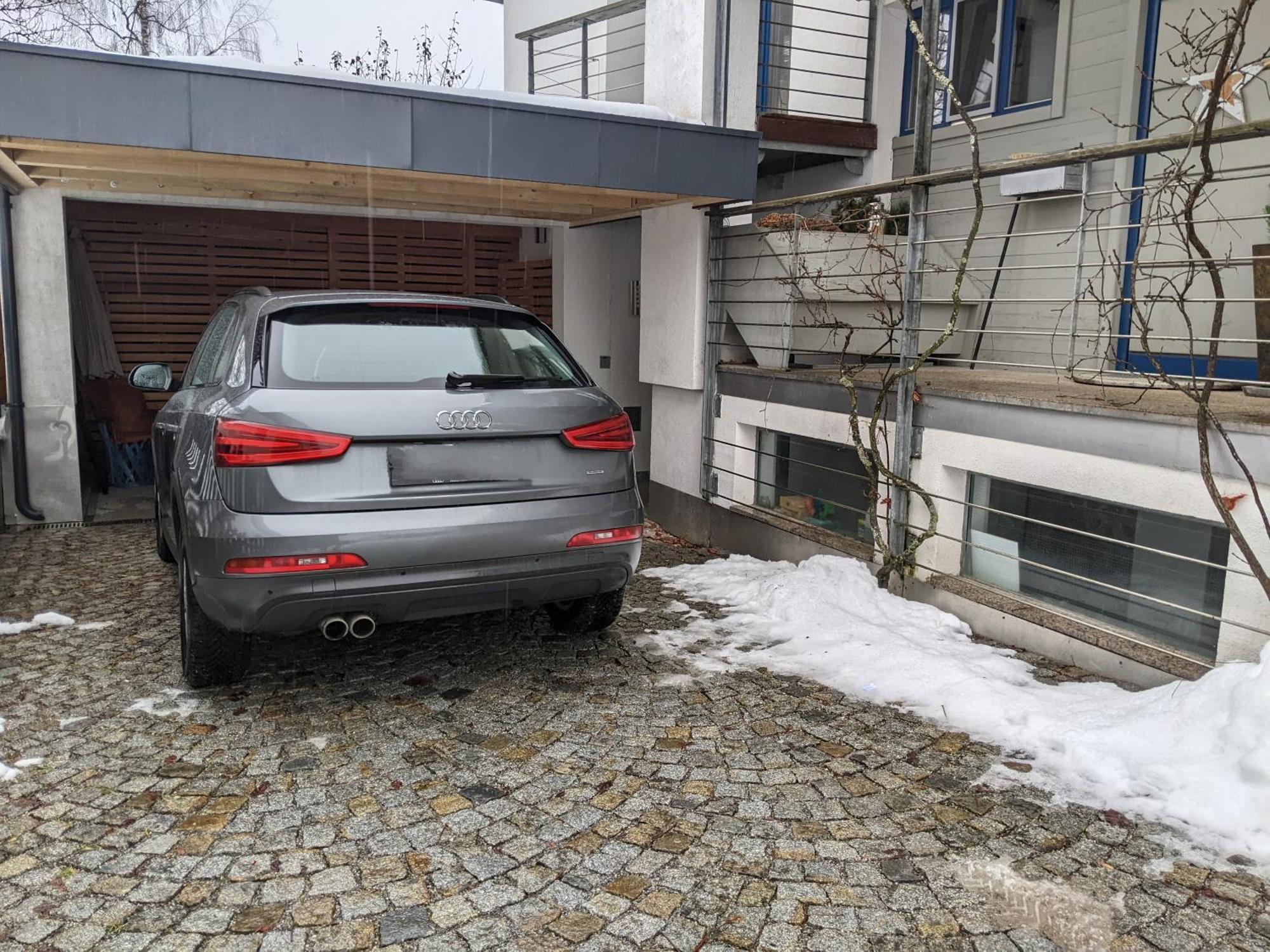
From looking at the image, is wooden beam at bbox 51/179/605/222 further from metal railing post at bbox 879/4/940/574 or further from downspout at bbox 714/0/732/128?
metal railing post at bbox 879/4/940/574

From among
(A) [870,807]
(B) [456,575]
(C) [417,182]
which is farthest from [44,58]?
(A) [870,807]

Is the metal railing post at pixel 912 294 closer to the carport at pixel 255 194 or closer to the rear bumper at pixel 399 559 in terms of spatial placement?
the carport at pixel 255 194

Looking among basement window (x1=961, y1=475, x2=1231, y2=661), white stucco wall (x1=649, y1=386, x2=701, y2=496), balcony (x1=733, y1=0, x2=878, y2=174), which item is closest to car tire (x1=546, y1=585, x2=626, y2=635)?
basement window (x1=961, y1=475, x2=1231, y2=661)

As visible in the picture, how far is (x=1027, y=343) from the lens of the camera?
8.48 metres

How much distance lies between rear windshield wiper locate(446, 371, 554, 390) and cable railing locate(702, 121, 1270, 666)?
7.42ft

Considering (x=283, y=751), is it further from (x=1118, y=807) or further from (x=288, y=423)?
(x=1118, y=807)

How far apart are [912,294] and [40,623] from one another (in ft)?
16.5

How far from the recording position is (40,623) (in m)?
5.22

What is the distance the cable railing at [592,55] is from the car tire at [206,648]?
805 centimetres

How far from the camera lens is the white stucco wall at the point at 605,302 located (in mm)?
9344

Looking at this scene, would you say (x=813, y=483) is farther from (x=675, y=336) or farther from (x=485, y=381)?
(x=485, y=381)

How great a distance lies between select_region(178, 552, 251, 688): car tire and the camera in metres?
4.06

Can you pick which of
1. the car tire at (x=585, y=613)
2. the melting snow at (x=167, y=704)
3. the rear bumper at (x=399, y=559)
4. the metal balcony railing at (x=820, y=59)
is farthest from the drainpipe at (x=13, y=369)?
the metal balcony railing at (x=820, y=59)

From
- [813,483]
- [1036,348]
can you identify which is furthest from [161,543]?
[1036,348]
